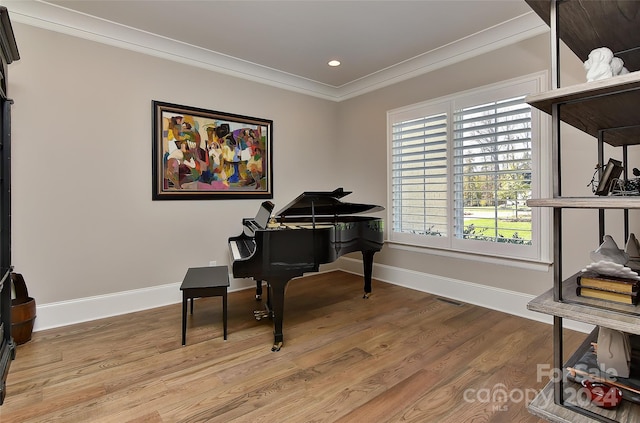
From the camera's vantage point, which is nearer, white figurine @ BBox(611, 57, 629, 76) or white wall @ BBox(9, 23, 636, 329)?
white figurine @ BBox(611, 57, 629, 76)

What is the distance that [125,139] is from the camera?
3.32 m

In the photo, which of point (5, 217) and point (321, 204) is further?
point (321, 204)

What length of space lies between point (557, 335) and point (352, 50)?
3.34m

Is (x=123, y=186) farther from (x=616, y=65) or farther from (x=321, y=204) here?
(x=616, y=65)

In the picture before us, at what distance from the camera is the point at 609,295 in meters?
1.21

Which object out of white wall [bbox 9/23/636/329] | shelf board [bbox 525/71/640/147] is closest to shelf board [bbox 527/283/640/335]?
shelf board [bbox 525/71/640/147]

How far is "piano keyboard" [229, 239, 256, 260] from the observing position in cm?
293

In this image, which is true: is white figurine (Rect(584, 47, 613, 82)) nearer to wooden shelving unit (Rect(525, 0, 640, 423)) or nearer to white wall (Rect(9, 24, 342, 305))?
wooden shelving unit (Rect(525, 0, 640, 423))

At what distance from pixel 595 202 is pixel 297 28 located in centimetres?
294

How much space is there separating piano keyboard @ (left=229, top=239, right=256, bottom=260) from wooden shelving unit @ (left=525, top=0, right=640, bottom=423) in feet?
7.08

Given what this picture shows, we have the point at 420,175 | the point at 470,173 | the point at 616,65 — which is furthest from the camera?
the point at 420,175

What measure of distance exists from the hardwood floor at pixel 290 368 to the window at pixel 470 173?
2.67 ft

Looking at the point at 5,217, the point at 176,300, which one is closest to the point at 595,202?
the point at 5,217

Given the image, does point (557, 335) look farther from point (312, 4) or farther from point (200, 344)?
point (312, 4)
